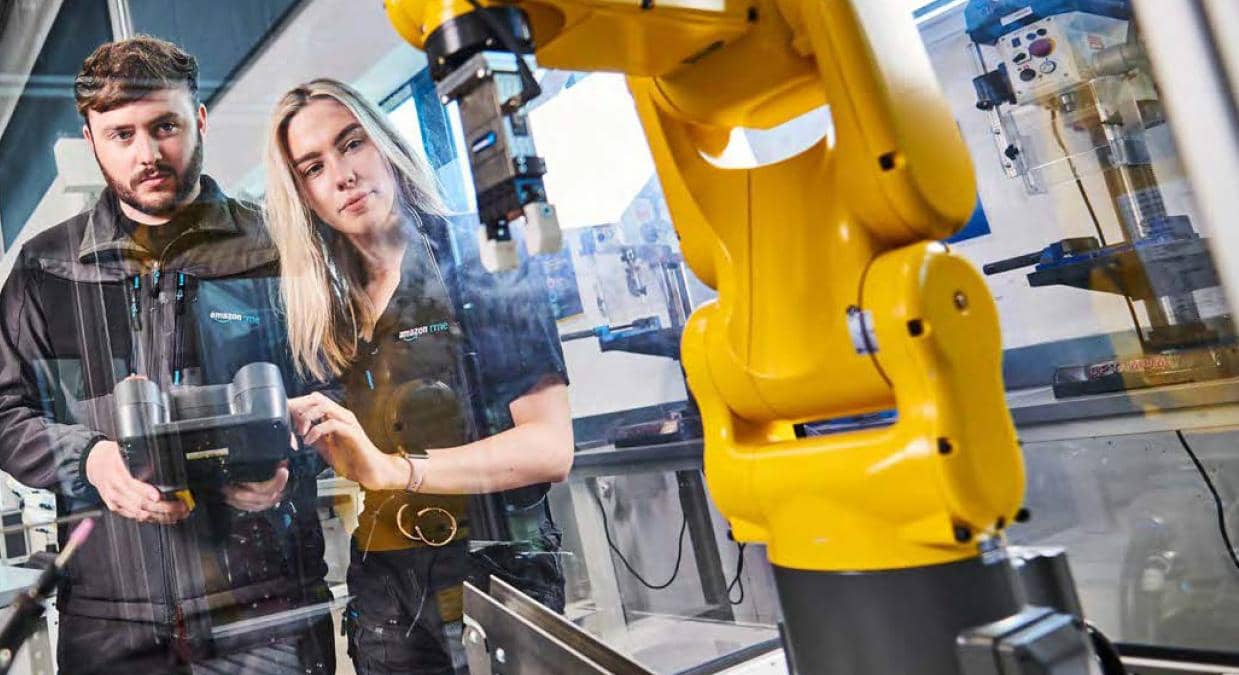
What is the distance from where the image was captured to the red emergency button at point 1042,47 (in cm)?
Result: 187

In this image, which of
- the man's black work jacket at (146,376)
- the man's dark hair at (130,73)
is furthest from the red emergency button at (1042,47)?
the man's dark hair at (130,73)

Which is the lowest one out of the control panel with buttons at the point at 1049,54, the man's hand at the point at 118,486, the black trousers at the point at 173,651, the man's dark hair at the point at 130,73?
the black trousers at the point at 173,651

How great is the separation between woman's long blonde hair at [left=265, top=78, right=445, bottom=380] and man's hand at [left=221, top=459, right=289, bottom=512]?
0.25m

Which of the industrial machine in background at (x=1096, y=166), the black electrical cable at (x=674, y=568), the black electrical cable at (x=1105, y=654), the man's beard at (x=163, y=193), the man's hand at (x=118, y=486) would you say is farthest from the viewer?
the black electrical cable at (x=674, y=568)

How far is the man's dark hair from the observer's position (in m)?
1.94

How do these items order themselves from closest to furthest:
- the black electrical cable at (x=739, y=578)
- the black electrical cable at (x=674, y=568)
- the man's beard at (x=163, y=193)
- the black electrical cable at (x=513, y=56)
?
the black electrical cable at (x=513, y=56)
the man's beard at (x=163, y=193)
the black electrical cable at (x=739, y=578)
the black electrical cable at (x=674, y=568)

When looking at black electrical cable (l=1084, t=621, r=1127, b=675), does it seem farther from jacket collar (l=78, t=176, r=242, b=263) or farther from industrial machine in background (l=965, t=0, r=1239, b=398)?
jacket collar (l=78, t=176, r=242, b=263)

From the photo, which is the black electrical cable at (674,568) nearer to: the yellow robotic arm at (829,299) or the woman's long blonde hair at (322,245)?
the woman's long blonde hair at (322,245)

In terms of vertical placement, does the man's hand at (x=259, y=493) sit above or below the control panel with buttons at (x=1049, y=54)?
below

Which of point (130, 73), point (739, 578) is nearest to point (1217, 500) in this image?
point (739, 578)

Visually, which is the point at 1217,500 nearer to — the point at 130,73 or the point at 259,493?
the point at 259,493

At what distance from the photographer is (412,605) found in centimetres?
205

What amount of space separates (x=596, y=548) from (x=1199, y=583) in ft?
4.86

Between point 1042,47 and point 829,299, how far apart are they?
1.34m
